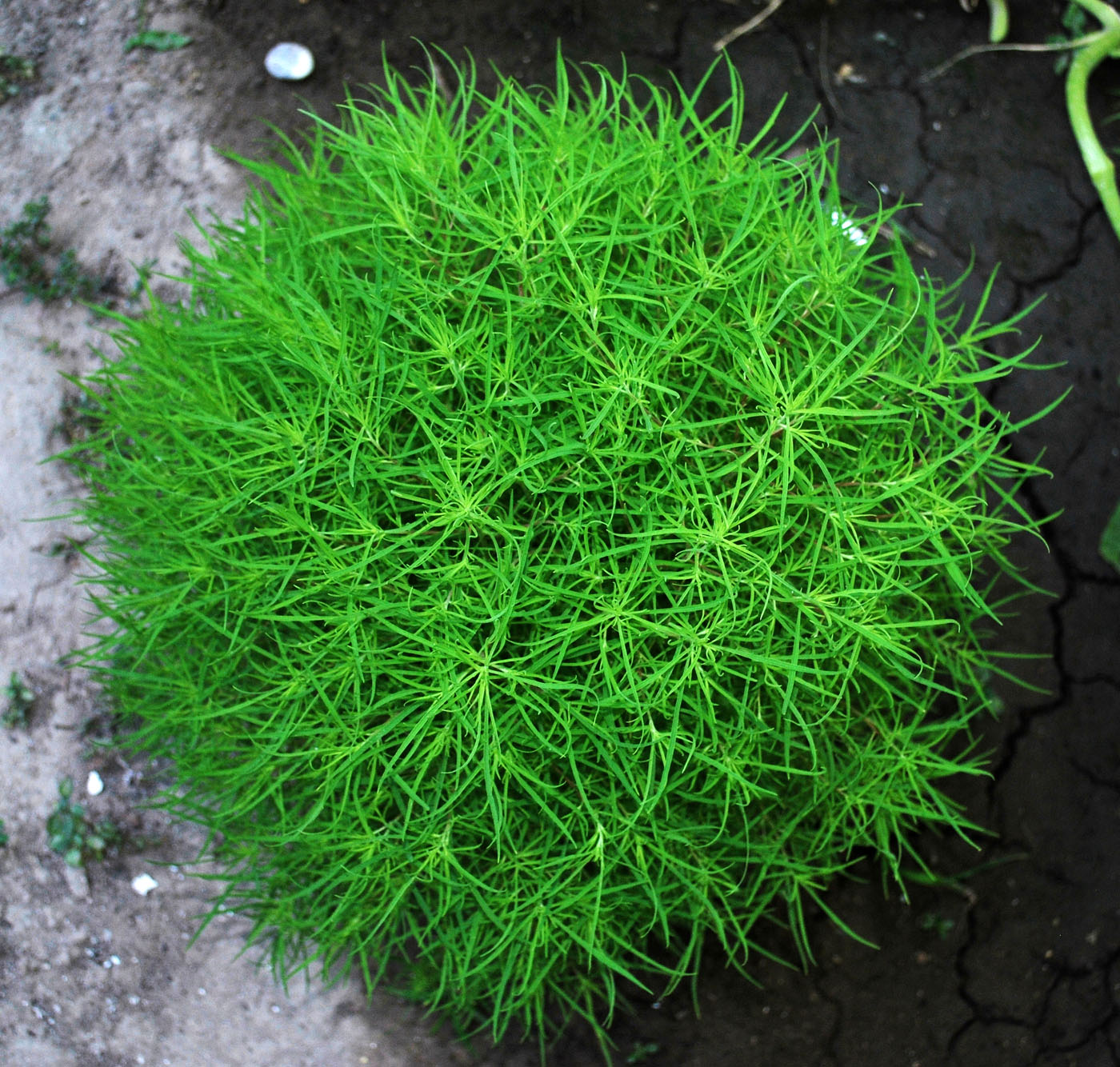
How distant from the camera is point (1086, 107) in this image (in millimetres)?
2150

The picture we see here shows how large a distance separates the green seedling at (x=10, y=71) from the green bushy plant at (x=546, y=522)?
4.02ft

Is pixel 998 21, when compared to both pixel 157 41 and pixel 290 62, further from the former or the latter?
pixel 157 41

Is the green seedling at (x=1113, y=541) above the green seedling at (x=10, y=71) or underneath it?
underneath

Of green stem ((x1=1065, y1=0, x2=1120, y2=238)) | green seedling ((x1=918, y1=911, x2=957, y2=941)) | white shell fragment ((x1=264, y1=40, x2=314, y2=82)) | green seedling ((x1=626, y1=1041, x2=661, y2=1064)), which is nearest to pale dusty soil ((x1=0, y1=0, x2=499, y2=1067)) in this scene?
white shell fragment ((x1=264, y1=40, x2=314, y2=82))

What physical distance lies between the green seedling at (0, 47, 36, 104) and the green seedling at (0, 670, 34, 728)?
1.34 metres

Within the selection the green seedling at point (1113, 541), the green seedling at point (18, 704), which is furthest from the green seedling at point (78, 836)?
the green seedling at point (1113, 541)

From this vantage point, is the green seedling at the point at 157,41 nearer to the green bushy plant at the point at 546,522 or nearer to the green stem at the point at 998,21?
the green bushy plant at the point at 546,522

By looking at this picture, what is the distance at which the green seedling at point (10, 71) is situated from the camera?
2.12m

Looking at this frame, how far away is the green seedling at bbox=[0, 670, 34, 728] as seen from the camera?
6.45 ft

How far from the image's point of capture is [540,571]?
3.77 ft

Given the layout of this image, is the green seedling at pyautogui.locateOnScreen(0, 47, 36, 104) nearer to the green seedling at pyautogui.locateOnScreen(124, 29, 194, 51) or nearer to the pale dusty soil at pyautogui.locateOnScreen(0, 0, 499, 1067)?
the pale dusty soil at pyautogui.locateOnScreen(0, 0, 499, 1067)

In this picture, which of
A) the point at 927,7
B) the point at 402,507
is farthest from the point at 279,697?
the point at 927,7

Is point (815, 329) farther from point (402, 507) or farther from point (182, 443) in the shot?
point (182, 443)

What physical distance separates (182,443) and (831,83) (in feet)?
5.80
